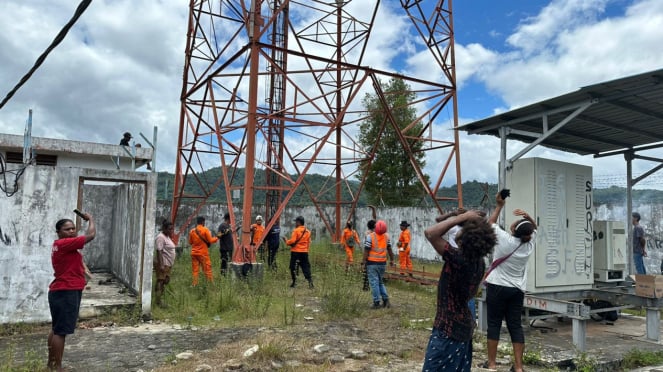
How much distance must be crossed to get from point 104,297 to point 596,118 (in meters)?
8.77

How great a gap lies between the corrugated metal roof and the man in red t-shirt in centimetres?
607

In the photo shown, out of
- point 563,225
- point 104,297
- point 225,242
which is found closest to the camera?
point 563,225

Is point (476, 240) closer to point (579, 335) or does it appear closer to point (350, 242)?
point (579, 335)

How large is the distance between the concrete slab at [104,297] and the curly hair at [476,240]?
608 centimetres

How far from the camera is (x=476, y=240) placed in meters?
3.36

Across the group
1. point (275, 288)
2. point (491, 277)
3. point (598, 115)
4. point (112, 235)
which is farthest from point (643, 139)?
point (112, 235)

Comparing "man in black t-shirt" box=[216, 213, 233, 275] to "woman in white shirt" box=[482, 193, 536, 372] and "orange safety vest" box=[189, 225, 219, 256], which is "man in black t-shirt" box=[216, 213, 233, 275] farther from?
"woman in white shirt" box=[482, 193, 536, 372]

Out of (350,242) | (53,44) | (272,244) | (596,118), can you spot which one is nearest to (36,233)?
(53,44)

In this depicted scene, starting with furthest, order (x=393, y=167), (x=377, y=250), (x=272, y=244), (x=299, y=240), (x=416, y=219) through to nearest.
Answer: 1. (x=393, y=167)
2. (x=416, y=219)
3. (x=272, y=244)
4. (x=299, y=240)
5. (x=377, y=250)

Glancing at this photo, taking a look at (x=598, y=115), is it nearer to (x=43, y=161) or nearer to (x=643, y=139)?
(x=643, y=139)

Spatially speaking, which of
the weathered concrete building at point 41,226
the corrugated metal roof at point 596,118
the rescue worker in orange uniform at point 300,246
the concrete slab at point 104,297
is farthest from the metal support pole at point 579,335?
the concrete slab at point 104,297

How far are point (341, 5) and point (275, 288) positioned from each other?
30.2 feet

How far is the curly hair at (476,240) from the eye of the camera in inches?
132

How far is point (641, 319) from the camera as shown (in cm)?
837
